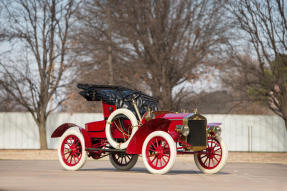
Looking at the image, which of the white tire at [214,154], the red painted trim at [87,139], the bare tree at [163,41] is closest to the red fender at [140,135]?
the white tire at [214,154]

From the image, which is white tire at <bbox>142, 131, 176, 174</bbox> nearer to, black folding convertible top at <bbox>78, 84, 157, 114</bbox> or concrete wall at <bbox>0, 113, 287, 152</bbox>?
black folding convertible top at <bbox>78, 84, 157, 114</bbox>

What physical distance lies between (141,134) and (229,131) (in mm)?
15441

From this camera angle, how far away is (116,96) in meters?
13.0

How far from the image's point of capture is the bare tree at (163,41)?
22.3 m

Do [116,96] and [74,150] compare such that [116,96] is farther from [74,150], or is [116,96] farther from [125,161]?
[125,161]

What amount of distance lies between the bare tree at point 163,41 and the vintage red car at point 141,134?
8.70m

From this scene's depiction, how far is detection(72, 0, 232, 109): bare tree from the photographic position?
22281mm

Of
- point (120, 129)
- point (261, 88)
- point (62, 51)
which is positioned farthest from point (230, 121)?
point (120, 129)

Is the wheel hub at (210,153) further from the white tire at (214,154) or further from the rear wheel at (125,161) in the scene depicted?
the rear wheel at (125,161)

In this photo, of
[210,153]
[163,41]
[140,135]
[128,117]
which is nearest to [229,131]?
[163,41]

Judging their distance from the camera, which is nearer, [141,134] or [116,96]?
[141,134]

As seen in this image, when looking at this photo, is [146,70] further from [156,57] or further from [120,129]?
[120,129]

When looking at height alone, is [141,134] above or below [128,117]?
below

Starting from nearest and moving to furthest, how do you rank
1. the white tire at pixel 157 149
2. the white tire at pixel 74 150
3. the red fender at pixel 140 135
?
the white tire at pixel 157 149
the red fender at pixel 140 135
the white tire at pixel 74 150
